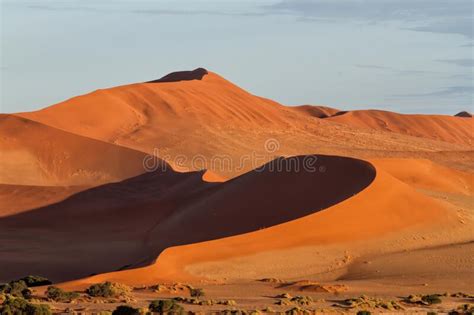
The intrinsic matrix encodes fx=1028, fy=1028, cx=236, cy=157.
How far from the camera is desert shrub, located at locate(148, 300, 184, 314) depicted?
21766 millimetres

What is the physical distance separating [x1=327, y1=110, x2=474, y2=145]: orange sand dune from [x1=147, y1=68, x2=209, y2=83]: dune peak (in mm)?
19680

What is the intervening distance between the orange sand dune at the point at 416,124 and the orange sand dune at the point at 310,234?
69732 mm

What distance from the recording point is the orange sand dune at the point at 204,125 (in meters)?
69.1

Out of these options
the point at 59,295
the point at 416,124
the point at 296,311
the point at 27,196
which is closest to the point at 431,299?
the point at 296,311

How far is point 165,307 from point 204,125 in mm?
53248

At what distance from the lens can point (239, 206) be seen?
131 ft

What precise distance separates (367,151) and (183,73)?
26294 mm

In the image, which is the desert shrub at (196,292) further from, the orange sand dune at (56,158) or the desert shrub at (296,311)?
the orange sand dune at (56,158)

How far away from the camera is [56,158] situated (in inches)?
2372

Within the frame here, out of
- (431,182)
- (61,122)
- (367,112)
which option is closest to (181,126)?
(61,122)

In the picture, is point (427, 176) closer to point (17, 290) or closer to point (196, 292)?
→ point (196, 292)

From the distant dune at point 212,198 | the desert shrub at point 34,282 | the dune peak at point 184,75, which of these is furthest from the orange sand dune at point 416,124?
the desert shrub at point 34,282

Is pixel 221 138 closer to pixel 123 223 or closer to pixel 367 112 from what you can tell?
pixel 123 223

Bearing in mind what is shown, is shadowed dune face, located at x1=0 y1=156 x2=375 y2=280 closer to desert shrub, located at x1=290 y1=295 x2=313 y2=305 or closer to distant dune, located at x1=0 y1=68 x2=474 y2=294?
distant dune, located at x1=0 y1=68 x2=474 y2=294
